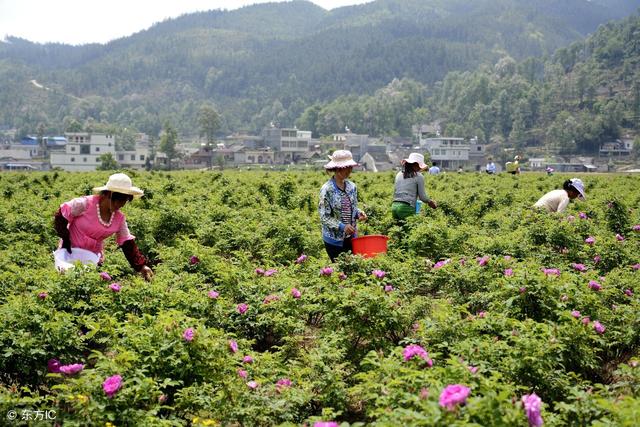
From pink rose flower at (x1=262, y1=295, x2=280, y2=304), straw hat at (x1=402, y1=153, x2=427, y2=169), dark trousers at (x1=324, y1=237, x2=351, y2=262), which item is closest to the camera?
pink rose flower at (x1=262, y1=295, x2=280, y2=304)

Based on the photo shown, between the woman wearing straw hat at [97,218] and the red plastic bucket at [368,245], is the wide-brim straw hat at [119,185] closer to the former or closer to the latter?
the woman wearing straw hat at [97,218]

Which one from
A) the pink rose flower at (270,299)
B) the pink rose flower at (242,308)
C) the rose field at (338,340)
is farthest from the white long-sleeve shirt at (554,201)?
the pink rose flower at (242,308)

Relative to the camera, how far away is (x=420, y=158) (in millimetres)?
9867

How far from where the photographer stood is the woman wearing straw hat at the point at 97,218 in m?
6.53

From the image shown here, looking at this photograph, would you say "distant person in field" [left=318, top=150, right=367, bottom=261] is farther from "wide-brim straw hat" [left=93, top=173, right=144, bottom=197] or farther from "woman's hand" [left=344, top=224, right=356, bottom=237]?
"wide-brim straw hat" [left=93, top=173, right=144, bottom=197]

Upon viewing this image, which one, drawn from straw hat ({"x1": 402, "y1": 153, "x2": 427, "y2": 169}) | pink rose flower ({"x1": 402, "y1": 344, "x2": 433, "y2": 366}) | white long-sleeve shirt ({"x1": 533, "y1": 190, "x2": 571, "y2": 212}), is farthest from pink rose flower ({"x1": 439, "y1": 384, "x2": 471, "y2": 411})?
white long-sleeve shirt ({"x1": 533, "y1": 190, "x2": 571, "y2": 212})

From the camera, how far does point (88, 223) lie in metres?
6.64

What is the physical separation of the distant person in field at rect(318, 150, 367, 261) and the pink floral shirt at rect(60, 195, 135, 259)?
2.22m

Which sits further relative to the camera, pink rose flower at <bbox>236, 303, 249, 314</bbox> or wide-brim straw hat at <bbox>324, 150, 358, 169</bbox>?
wide-brim straw hat at <bbox>324, 150, 358, 169</bbox>

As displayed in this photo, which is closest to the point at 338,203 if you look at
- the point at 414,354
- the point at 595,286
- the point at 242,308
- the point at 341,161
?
the point at 341,161

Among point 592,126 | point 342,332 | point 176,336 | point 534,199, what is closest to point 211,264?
point 342,332

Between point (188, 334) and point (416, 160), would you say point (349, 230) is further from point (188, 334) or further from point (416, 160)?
point (188, 334)

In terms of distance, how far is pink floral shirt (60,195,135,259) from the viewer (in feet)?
21.5

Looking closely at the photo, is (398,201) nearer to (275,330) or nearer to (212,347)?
(275,330)
